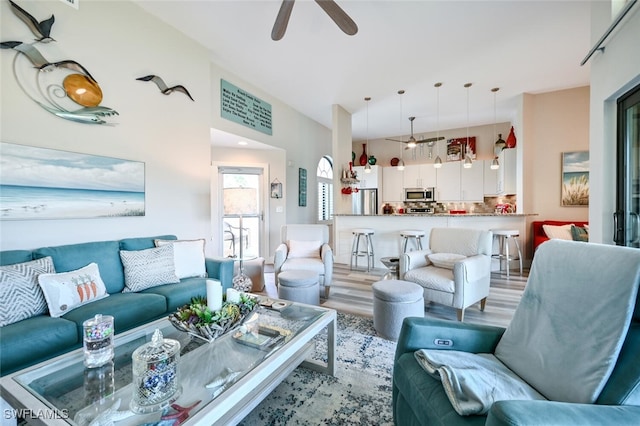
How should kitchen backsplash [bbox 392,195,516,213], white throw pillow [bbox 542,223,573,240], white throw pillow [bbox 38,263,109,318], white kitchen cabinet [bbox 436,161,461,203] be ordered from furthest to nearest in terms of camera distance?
white kitchen cabinet [bbox 436,161,461,203] → kitchen backsplash [bbox 392,195,516,213] → white throw pillow [bbox 542,223,573,240] → white throw pillow [bbox 38,263,109,318]

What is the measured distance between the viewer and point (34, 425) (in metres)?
0.97

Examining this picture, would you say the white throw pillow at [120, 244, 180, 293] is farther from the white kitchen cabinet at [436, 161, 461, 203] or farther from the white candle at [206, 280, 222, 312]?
the white kitchen cabinet at [436, 161, 461, 203]

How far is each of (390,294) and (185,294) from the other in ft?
5.98

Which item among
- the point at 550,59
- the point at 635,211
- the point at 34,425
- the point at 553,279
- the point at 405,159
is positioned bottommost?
the point at 34,425

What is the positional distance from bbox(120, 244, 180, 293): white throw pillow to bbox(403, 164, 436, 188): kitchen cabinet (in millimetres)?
6217

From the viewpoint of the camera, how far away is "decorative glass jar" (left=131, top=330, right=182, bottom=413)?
3.49 feet

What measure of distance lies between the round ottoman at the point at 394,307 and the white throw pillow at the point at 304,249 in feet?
4.86

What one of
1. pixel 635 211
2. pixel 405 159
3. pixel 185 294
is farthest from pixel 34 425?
pixel 405 159

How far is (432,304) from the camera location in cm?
324

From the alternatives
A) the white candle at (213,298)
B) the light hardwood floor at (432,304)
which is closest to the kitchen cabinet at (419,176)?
the light hardwood floor at (432,304)

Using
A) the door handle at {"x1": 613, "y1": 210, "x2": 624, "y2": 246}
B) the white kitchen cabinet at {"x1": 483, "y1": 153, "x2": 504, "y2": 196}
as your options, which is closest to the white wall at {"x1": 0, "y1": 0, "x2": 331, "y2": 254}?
the door handle at {"x1": 613, "y1": 210, "x2": 624, "y2": 246}

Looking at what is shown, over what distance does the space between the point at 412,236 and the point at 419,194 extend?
2.94 m

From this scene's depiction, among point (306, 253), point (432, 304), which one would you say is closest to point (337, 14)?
point (306, 253)

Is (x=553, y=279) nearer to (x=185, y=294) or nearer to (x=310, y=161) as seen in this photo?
(x=185, y=294)
